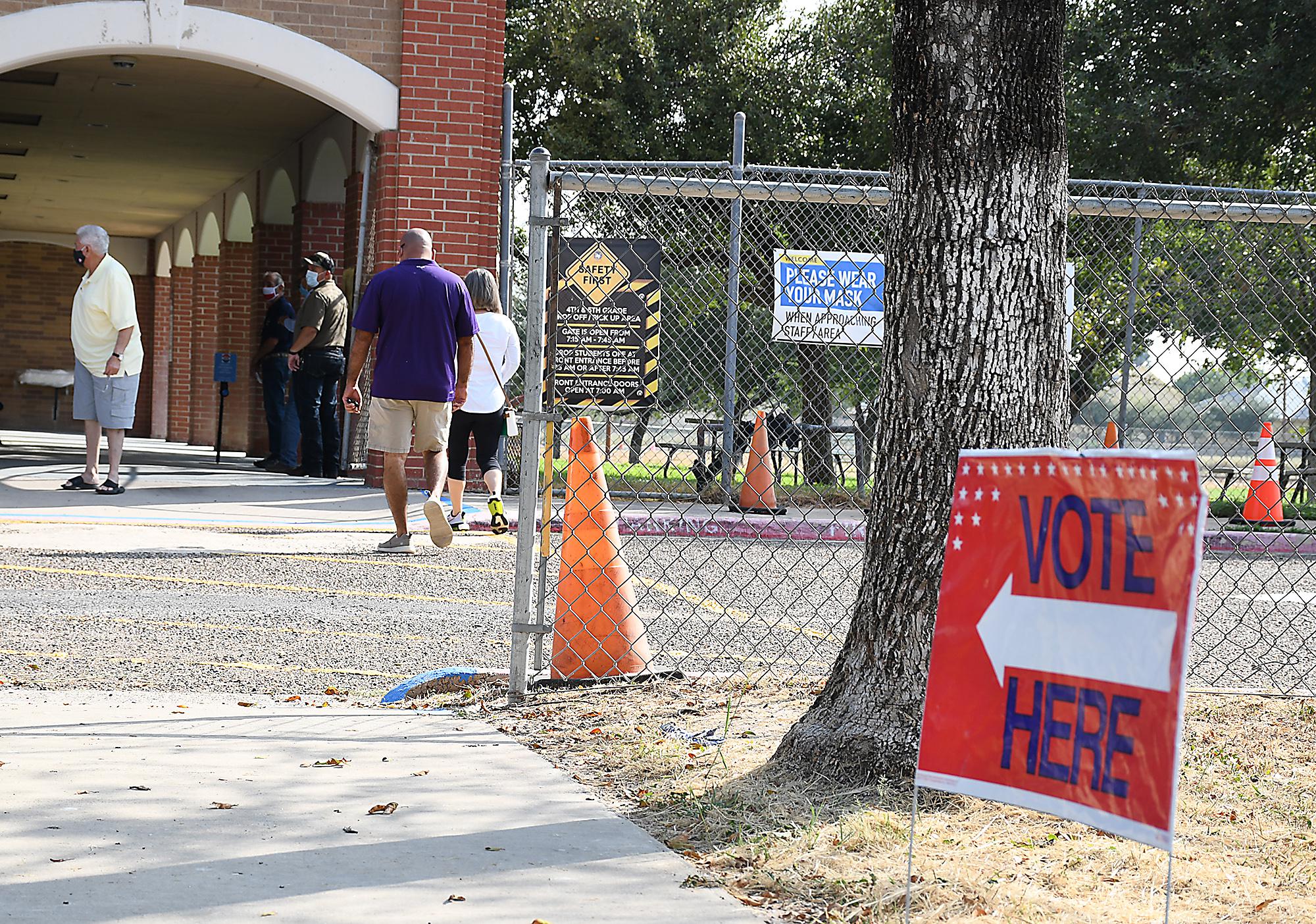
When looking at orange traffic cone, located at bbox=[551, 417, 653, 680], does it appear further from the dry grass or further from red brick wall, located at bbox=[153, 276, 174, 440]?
red brick wall, located at bbox=[153, 276, 174, 440]

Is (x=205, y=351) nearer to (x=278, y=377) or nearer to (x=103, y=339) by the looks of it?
(x=278, y=377)

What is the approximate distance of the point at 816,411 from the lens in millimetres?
15156

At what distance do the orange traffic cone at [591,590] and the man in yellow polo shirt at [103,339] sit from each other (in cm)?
668

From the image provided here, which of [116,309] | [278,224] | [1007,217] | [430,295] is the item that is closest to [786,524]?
[430,295]

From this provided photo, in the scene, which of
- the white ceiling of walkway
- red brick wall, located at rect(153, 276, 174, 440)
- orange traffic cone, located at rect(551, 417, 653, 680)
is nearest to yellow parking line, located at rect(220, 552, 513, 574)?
orange traffic cone, located at rect(551, 417, 653, 680)

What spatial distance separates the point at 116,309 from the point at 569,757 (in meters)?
8.04

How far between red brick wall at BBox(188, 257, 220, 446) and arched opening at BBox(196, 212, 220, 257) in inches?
5.0

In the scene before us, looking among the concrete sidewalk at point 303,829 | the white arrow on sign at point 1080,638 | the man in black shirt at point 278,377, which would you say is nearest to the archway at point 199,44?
the man in black shirt at point 278,377

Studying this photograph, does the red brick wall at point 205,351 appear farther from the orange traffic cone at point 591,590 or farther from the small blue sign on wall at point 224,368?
the orange traffic cone at point 591,590

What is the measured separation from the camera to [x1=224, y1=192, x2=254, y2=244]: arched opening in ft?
73.9

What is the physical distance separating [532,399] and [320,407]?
10.3 meters

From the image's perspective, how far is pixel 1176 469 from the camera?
266cm

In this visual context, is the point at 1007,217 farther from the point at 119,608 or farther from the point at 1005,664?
the point at 119,608

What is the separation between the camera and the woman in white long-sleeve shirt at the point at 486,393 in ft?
33.4
